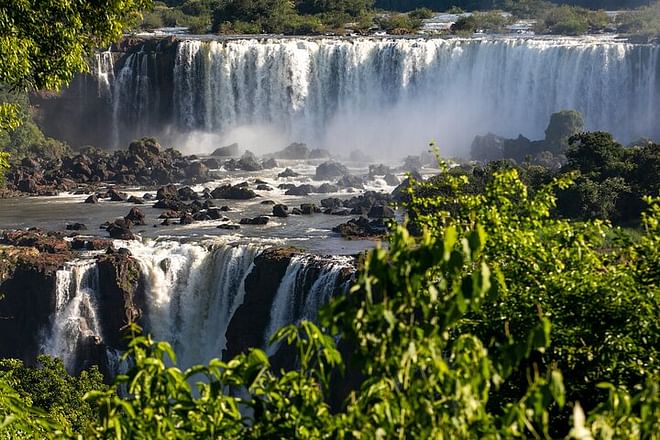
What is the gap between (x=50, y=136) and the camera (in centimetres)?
5616

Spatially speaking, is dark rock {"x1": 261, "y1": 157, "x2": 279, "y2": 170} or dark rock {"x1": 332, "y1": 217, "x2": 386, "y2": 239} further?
dark rock {"x1": 261, "y1": 157, "x2": 279, "y2": 170}

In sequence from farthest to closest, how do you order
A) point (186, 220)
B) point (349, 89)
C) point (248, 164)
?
point (349, 89)
point (248, 164)
point (186, 220)

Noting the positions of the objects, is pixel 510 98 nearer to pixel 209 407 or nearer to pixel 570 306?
pixel 570 306

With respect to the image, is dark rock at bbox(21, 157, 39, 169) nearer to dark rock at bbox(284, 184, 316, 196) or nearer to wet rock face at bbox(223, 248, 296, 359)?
dark rock at bbox(284, 184, 316, 196)

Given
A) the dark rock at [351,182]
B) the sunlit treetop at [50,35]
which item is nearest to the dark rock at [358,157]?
the dark rock at [351,182]

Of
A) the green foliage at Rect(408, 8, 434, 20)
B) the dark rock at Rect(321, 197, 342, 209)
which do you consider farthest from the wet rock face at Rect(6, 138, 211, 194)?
the green foliage at Rect(408, 8, 434, 20)

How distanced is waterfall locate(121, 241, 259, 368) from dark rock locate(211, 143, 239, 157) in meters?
20.5

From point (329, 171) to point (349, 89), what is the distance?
11.5m

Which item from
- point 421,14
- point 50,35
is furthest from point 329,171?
point 50,35

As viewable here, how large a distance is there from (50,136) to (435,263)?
2078 inches

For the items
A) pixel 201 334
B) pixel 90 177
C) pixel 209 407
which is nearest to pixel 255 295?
pixel 201 334

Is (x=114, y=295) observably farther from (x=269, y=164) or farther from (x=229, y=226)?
(x=269, y=164)

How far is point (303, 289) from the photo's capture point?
29.0 metres

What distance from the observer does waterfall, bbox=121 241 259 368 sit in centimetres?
3106
